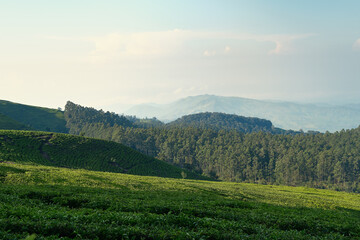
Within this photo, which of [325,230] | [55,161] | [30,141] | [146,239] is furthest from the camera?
[30,141]

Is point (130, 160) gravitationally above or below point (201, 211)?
below

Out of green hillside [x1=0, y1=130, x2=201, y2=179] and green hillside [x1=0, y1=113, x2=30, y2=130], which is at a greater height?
green hillside [x1=0, y1=113, x2=30, y2=130]

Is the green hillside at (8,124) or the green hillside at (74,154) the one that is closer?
the green hillside at (74,154)

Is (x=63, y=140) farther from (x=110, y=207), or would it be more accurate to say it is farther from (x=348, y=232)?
(x=348, y=232)

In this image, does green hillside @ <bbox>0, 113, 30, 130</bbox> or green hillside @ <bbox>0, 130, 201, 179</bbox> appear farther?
green hillside @ <bbox>0, 113, 30, 130</bbox>

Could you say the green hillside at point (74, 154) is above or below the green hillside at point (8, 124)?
below

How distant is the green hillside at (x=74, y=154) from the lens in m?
92.1

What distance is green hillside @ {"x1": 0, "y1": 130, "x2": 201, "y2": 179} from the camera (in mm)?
92062

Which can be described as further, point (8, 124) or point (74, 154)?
point (8, 124)

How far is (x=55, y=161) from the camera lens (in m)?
96.8

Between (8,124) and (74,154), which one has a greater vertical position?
(8,124)

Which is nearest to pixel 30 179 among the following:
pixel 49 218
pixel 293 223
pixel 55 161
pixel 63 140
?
pixel 49 218

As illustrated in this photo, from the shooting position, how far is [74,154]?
11025cm

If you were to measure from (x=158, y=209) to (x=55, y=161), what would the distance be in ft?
276
